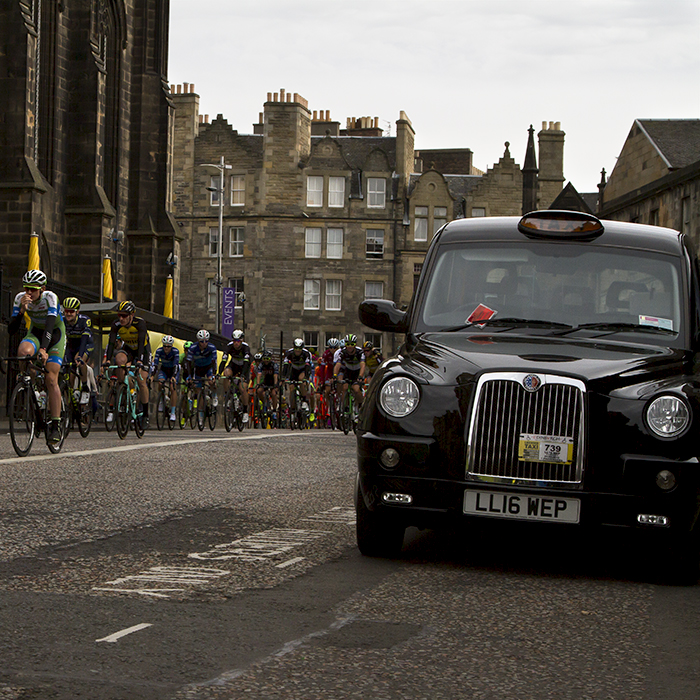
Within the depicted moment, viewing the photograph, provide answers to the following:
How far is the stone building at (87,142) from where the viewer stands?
35.1m

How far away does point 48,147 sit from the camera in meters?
39.0

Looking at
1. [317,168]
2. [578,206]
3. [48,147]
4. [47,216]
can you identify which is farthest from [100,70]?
[317,168]

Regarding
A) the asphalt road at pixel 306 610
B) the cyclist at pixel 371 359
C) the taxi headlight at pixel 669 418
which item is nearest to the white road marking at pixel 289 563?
the asphalt road at pixel 306 610

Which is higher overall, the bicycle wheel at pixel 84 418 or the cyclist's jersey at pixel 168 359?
the cyclist's jersey at pixel 168 359

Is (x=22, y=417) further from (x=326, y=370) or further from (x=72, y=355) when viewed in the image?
(x=326, y=370)

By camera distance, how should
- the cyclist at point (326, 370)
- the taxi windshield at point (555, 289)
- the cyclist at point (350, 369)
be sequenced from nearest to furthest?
the taxi windshield at point (555, 289) < the cyclist at point (350, 369) < the cyclist at point (326, 370)

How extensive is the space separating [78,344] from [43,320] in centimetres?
396

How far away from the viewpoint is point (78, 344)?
56.0ft

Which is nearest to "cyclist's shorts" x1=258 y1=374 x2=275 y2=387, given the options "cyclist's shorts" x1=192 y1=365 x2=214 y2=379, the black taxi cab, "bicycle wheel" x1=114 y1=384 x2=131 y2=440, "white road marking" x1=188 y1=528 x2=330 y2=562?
"cyclist's shorts" x1=192 y1=365 x2=214 y2=379

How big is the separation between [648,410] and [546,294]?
1373 mm

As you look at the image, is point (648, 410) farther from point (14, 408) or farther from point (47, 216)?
point (47, 216)

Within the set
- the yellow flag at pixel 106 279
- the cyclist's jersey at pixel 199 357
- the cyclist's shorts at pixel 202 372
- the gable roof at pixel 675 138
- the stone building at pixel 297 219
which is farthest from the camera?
the stone building at pixel 297 219

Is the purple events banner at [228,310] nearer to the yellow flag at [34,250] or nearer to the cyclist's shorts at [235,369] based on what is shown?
the yellow flag at [34,250]

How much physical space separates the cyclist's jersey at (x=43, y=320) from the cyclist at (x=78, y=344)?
112 inches
